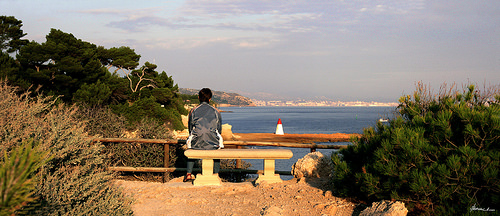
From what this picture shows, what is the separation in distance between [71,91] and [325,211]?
27382 millimetres

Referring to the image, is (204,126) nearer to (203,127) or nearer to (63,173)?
(203,127)

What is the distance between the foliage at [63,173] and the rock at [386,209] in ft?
9.31

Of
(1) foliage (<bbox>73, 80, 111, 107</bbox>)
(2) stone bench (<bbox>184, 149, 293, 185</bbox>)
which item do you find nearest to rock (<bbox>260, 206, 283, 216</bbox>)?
(2) stone bench (<bbox>184, 149, 293, 185</bbox>)

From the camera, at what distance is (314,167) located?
296 inches

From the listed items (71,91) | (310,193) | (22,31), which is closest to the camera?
(310,193)

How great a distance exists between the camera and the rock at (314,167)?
7.49 meters

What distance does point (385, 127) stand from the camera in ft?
18.6

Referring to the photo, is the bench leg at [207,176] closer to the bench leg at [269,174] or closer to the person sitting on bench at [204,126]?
the person sitting on bench at [204,126]

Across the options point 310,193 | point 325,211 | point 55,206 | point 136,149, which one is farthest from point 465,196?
point 136,149

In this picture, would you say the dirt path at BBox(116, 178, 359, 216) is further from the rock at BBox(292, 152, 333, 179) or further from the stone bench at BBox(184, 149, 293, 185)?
the rock at BBox(292, 152, 333, 179)

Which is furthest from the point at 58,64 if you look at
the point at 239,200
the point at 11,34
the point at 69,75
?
the point at 239,200

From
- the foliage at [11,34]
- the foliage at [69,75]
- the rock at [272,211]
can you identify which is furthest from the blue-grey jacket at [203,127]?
the foliage at [11,34]

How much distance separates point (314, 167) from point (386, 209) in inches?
106

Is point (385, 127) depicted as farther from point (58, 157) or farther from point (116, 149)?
point (116, 149)
